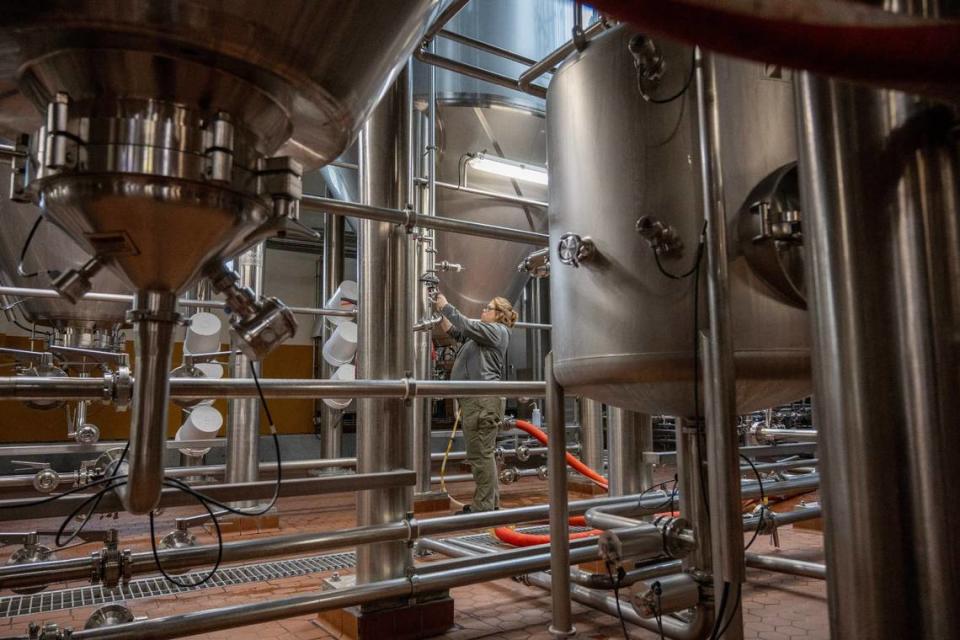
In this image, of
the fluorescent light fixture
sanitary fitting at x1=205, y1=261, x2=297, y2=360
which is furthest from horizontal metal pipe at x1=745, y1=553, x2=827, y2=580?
the fluorescent light fixture

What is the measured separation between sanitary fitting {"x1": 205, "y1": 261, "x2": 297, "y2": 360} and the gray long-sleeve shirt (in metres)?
2.32

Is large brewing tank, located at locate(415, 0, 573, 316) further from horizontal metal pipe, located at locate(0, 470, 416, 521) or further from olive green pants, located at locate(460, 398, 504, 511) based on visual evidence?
horizontal metal pipe, located at locate(0, 470, 416, 521)

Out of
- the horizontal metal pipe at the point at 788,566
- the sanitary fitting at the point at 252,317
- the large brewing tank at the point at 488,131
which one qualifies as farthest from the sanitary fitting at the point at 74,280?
the large brewing tank at the point at 488,131

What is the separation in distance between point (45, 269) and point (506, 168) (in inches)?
94.4

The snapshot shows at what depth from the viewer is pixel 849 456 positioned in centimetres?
57

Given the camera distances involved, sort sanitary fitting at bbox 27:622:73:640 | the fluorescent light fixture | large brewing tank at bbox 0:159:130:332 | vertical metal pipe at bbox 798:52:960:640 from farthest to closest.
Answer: the fluorescent light fixture, large brewing tank at bbox 0:159:130:332, sanitary fitting at bbox 27:622:73:640, vertical metal pipe at bbox 798:52:960:640

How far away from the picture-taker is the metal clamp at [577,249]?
1.18m

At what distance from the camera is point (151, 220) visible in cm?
60

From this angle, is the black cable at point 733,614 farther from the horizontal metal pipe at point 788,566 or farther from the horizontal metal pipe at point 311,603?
the horizontal metal pipe at point 788,566

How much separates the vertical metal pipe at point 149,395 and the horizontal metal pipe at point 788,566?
5.86 ft

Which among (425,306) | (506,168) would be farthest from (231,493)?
(506,168)

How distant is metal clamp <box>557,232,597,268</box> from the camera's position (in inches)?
46.6

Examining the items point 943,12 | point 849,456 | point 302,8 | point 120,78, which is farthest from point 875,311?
point 120,78

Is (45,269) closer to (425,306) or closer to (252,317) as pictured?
(425,306)
